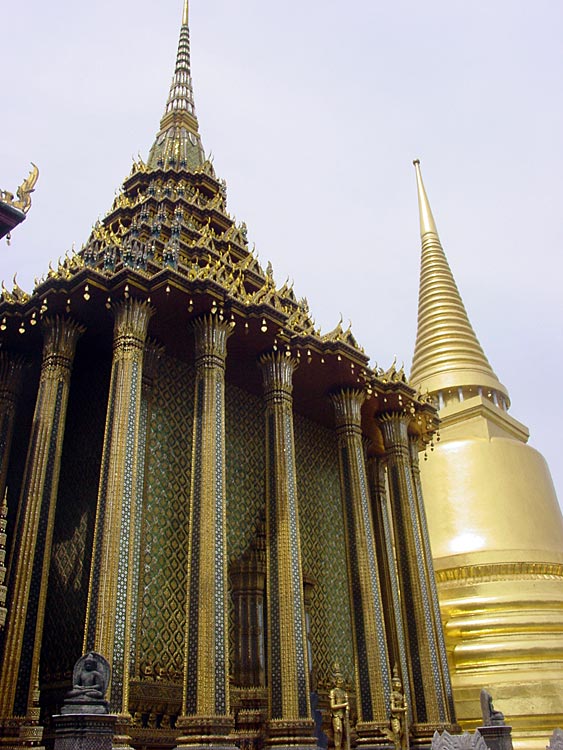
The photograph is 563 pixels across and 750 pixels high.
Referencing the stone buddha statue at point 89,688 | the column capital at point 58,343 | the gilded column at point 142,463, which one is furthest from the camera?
the column capital at point 58,343

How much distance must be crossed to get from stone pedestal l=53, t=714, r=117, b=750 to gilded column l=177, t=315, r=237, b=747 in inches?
114

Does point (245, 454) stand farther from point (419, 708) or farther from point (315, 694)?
point (419, 708)

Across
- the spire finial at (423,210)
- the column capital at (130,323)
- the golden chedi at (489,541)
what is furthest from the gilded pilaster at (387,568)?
the spire finial at (423,210)

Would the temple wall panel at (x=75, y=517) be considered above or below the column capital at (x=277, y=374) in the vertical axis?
below

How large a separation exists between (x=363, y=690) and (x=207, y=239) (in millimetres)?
10472

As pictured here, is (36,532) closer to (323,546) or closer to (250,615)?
(250,615)

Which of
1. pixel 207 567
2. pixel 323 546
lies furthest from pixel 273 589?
pixel 323 546

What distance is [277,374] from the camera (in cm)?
1539

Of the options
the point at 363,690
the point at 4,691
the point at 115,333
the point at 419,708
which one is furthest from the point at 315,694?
the point at 115,333

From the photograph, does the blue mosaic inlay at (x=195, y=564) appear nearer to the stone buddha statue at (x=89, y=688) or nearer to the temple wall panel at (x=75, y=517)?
the temple wall panel at (x=75, y=517)

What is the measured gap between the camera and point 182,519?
1445cm

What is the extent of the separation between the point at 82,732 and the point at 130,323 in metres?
7.12

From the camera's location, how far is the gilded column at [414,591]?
15.6 meters

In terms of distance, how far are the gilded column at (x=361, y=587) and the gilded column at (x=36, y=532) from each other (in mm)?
6179
